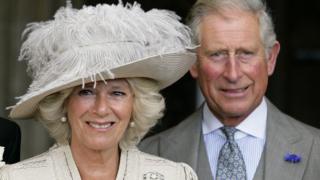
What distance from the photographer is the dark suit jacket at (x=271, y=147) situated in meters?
3.71

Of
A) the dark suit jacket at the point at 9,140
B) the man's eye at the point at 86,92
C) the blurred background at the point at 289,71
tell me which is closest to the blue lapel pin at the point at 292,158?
the man's eye at the point at 86,92

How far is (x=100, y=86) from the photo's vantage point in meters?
3.15

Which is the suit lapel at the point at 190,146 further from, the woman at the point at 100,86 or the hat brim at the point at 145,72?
the hat brim at the point at 145,72

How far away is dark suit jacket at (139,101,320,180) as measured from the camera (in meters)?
3.71

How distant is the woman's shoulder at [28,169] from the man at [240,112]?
764mm

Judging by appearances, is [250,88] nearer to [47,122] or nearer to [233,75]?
[233,75]

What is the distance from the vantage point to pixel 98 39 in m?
3.08

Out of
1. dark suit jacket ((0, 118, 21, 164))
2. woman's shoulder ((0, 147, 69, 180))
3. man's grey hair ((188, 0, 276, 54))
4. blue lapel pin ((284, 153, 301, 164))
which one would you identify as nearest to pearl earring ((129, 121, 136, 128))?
woman's shoulder ((0, 147, 69, 180))

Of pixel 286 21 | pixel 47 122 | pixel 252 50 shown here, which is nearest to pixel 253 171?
pixel 252 50

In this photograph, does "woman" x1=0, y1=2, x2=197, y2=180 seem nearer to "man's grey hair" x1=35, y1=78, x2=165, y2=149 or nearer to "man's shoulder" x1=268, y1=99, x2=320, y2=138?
"man's grey hair" x1=35, y1=78, x2=165, y2=149

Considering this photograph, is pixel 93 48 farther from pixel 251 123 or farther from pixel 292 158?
pixel 292 158

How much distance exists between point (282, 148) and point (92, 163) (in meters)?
0.92

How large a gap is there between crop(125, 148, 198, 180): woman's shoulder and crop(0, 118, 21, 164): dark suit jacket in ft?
1.49

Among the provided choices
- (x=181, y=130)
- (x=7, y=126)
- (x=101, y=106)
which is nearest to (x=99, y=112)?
(x=101, y=106)
